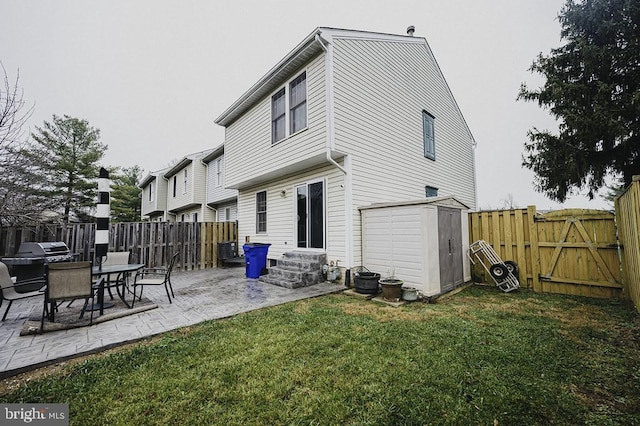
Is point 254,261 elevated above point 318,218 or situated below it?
below

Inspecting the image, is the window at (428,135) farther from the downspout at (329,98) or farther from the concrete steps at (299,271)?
the concrete steps at (299,271)

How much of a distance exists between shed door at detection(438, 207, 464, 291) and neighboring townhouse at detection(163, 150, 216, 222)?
14.4 meters

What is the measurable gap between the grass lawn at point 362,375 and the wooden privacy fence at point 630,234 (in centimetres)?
84

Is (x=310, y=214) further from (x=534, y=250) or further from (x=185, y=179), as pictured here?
(x=185, y=179)

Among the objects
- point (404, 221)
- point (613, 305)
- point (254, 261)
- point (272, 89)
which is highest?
point (272, 89)

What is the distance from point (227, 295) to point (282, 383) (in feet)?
12.8

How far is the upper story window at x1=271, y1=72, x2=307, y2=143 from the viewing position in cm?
770

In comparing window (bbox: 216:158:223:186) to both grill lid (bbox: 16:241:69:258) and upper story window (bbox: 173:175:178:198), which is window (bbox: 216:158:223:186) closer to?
upper story window (bbox: 173:175:178:198)

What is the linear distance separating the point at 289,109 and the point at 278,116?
69 centimetres

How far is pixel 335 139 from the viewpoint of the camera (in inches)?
262

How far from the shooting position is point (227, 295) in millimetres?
5969

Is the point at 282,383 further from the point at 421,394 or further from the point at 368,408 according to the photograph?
the point at 421,394

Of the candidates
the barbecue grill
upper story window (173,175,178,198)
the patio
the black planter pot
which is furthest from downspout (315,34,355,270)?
upper story window (173,175,178,198)

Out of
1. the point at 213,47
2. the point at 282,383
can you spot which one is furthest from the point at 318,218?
the point at 213,47
